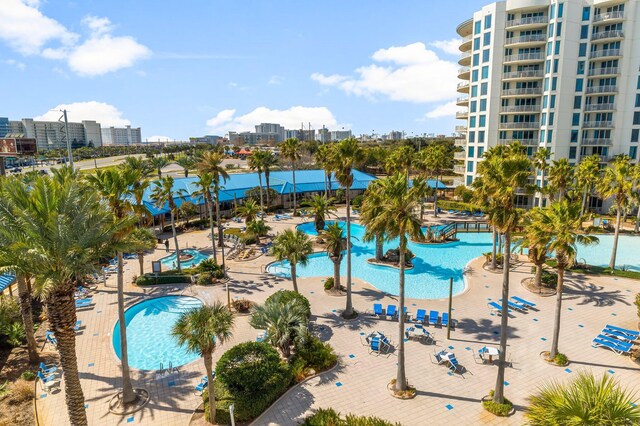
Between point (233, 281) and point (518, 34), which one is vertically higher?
point (518, 34)

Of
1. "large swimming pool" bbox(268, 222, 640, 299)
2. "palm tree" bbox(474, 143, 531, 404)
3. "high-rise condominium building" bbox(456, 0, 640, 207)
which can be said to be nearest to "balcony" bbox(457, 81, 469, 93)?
"high-rise condominium building" bbox(456, 0, 640, 207)

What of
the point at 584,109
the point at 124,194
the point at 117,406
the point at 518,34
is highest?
the point at 518,34

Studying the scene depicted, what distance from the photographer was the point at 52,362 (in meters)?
20.4

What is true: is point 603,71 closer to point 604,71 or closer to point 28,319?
point 604,71

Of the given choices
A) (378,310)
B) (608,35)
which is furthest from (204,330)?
(608,35)

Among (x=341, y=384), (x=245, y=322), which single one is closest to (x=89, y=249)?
(x=341, y=384)

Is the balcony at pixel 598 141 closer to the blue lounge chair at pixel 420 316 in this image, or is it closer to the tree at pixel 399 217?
the blue lounge chair at pixel 420 316

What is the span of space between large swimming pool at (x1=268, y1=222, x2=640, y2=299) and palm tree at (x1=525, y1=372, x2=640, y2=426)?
802 inches

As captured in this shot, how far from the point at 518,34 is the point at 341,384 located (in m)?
59.4

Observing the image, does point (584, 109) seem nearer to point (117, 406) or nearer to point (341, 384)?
point (341, 384)

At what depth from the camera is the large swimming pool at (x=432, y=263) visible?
31.8 m

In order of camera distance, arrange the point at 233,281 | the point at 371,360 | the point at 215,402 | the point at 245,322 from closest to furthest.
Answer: the point at 215,402, the point at 371,360, the point at 245,322, the point at 233,281

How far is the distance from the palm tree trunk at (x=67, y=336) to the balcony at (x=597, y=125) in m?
66.4

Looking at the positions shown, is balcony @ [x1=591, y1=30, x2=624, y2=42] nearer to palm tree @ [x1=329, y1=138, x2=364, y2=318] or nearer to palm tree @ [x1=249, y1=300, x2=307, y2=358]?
palm tree @ [x1=329, y1=138, x2=364, y2=318]
